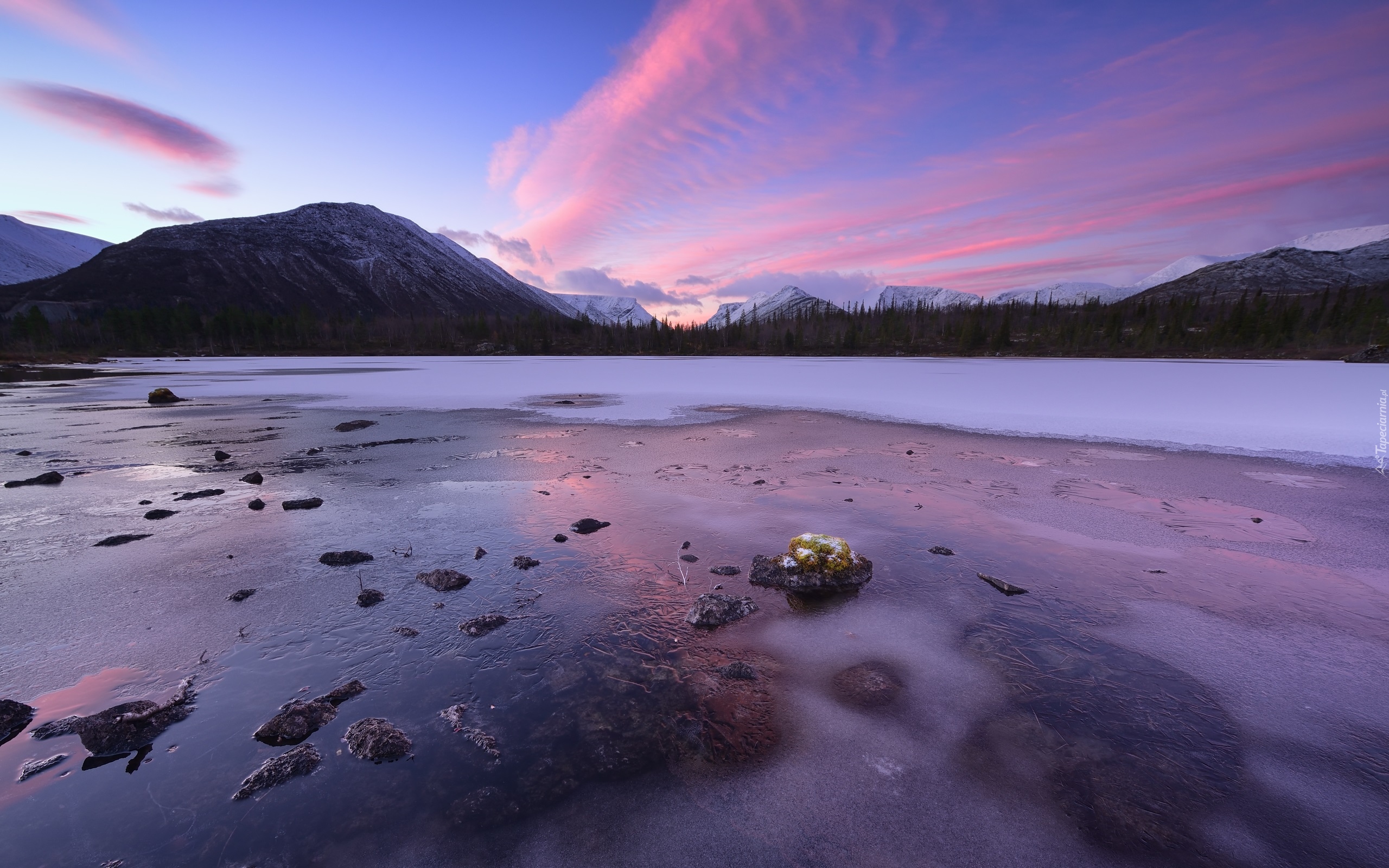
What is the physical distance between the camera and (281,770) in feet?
14.3

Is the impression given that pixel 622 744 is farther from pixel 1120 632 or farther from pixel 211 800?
pixel 1120 632

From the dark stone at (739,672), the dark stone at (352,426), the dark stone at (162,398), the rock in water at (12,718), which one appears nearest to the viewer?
the rock in water at (12,718)

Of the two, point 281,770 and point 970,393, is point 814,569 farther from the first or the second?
point 970,393

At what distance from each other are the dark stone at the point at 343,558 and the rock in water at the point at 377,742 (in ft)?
13.5

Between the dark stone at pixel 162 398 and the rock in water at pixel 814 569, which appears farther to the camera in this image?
the dark stone at pixel 162 398

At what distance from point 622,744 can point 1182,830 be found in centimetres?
433

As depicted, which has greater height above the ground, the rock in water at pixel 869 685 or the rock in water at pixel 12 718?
the rock in water at pixel 12 718

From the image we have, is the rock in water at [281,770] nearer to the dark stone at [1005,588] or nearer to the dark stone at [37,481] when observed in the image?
the dark stone at [1005,588]

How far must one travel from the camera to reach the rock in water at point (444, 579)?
7434mm

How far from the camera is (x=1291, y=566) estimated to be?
313 inches

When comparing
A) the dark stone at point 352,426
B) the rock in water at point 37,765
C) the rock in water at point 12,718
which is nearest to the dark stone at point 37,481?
the dark stone at point 352,426

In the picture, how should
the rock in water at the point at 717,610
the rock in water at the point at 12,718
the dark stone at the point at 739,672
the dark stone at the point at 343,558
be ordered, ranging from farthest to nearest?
the dark stone at the point at 343,558
the rock in water at the point at 717,610
the dark stone at the point at 739,672
the rock in water at the point at 12,718

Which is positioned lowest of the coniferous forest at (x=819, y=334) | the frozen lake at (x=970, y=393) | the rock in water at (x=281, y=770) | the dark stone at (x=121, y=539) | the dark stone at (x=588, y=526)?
the rock in water at (x=281, y=770)

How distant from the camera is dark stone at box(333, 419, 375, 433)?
68.3ft
